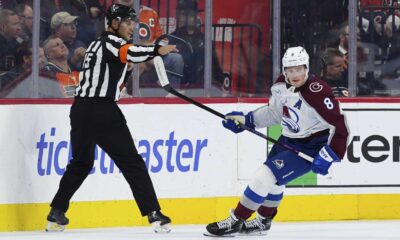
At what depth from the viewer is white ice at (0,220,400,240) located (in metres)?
6.80

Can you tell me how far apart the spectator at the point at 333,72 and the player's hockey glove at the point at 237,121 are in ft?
4.02

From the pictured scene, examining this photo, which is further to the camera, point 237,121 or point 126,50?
point 237,121

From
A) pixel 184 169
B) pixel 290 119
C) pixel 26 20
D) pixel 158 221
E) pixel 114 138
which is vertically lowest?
pixel 158 221

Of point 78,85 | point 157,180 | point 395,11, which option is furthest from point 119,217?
point 395,11

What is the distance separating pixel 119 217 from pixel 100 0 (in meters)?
1.32

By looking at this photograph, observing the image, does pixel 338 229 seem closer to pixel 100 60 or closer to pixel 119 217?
pixel 119 217

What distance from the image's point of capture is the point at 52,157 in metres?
7.36

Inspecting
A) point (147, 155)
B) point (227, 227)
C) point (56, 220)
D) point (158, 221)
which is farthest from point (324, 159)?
point (56, 220)

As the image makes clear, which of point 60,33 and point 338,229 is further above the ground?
point 60,33

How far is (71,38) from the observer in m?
7.53

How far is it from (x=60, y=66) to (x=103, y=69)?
757mm

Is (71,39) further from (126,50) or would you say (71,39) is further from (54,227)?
(54,227)

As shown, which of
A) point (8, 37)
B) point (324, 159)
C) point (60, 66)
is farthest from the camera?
point (60, 66)

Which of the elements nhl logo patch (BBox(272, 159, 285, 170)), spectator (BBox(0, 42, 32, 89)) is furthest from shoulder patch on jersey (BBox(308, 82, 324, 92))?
spectator (BBox(0, 42, 32, 89))
